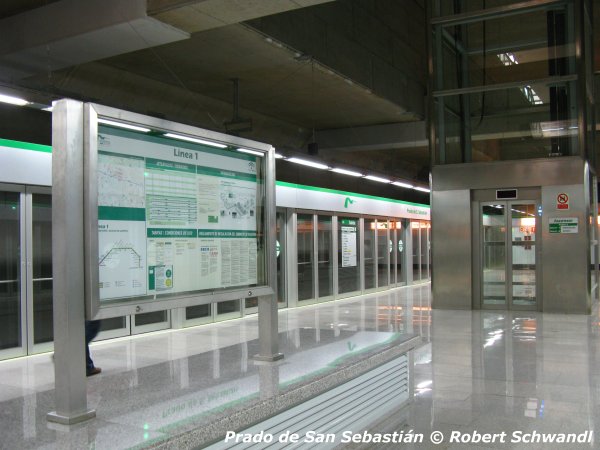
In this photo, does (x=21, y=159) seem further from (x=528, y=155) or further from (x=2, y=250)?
(x=528, y=155)

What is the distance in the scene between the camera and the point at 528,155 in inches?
430

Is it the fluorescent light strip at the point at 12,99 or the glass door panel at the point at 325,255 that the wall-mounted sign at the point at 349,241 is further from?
the fluorescent light strip at the point at 12,99

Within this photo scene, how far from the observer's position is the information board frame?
2607 mm

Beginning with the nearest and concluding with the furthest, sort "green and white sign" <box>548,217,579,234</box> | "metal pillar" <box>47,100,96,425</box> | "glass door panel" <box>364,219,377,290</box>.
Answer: "metal pillar" <box>47,100,96,425</box>
"green and white sign" <box>548,217,579,234</box>
"glass door panel" <box>364,219,377,290</box>

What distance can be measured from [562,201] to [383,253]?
20.6 feet

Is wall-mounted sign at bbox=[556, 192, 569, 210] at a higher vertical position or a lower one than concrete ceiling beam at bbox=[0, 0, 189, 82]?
lower

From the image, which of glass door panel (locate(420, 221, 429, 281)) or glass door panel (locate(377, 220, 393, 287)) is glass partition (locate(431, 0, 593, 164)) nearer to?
glass door panel (locate(377, 220, 393, 287))

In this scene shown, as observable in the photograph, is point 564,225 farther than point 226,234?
Yes

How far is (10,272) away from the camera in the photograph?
6875mm

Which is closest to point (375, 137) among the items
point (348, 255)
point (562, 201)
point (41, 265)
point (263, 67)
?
point (348, 255)

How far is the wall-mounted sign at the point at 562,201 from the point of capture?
33.9ft

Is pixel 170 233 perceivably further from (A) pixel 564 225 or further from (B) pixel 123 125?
(A) pixel 564 225

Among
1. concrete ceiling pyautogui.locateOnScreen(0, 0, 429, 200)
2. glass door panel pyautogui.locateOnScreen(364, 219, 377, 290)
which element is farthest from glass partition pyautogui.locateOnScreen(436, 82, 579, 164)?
glass door panel pyautogui.locateOnScreen(364, 219, 377, 290)

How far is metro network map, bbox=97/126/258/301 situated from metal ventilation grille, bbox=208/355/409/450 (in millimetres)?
882
